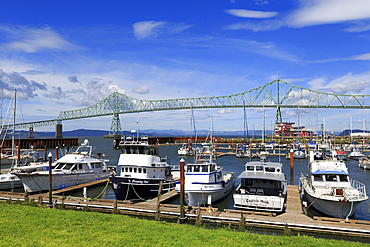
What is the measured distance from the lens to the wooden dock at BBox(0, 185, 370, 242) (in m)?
16.2

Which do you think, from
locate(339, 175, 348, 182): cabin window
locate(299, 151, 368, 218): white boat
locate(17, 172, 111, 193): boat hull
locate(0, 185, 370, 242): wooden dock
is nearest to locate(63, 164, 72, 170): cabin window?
locate(17, 172, 111, 193): boat hull

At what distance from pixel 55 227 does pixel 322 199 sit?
1676 centimetres

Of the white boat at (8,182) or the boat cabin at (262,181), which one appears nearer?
the boat cabin at (262,181)

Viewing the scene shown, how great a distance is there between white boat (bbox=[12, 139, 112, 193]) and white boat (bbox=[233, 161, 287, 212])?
1771 centimetres

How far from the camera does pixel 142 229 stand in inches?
578

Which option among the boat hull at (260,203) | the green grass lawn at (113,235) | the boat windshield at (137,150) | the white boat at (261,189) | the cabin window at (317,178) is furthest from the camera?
the boat windshield at (137,150)

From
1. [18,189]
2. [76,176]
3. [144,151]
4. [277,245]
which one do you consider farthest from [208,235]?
[18,189]

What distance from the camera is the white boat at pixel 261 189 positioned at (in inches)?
779

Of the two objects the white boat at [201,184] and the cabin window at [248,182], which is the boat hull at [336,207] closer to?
the cabin window at [248,182]

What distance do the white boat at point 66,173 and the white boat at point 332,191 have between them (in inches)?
895

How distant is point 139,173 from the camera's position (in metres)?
25.1

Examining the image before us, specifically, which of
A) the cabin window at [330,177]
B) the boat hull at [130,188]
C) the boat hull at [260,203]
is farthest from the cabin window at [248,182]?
the boat hull at [130,188]

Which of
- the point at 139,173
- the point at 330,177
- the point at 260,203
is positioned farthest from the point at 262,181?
the point at 139,173

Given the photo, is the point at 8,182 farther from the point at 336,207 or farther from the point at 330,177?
the point at 330,177
